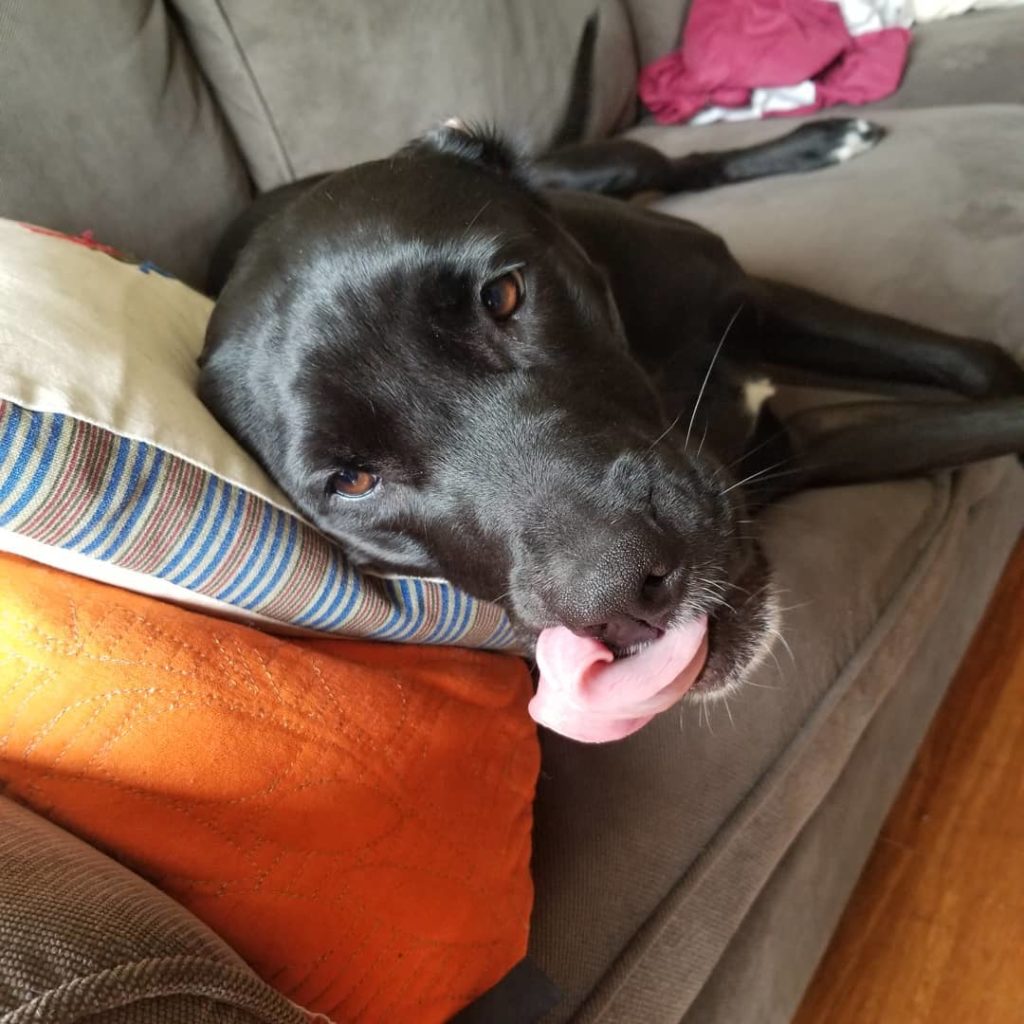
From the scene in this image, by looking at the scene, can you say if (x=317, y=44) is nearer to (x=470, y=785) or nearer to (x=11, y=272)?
(x=11, y=272)

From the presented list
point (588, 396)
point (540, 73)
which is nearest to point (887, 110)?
point (540, 73)

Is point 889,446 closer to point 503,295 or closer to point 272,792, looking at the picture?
point 503,295

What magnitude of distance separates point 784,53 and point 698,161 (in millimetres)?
443

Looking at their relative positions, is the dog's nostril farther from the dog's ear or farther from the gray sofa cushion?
the dog's ear

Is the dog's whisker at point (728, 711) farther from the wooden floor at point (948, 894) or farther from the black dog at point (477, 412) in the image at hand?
the wooden floor at point (948, 894)

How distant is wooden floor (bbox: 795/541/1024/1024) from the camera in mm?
1407

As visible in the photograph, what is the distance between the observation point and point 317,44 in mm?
1865

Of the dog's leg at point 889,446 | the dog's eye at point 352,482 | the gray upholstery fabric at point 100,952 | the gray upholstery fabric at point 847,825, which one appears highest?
the gray upholstery fabric at point 100,952

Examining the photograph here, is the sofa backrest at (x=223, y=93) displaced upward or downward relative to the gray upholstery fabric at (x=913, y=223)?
upward

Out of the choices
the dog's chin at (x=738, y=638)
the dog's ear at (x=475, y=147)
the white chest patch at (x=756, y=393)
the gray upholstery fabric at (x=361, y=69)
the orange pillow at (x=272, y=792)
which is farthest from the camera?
the gray upholstery fabric at (x=361, y=69)

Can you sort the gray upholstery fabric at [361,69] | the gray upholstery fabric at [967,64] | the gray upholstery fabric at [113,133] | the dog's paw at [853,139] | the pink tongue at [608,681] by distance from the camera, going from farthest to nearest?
the gray upholstery fabric at [967,64] < the dog's paw at [853,139] < the gray upholstery fabric at [361,69] < the gray upholstery fabric at [113,133] < the pink tongue at [608,681]

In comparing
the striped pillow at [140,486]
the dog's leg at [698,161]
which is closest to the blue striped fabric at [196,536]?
the striped pillow at [140,486]

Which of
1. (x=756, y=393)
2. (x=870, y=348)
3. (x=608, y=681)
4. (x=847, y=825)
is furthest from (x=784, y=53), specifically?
(x=608, y=681)

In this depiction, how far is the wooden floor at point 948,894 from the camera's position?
1.41 meters
